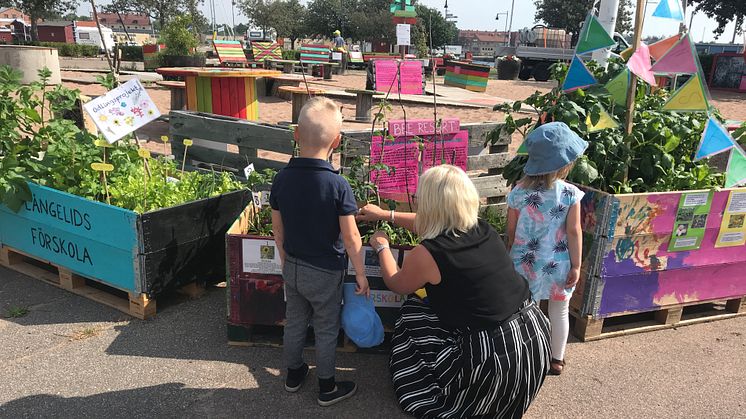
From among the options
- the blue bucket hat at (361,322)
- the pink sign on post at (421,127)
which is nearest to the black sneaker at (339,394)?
the blue bucket hat at (361,322)

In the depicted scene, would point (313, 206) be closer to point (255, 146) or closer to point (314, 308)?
point (314, 308)

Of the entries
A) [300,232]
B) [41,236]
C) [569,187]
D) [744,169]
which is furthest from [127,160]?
[744,169]

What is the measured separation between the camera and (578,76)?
3518 millimetres

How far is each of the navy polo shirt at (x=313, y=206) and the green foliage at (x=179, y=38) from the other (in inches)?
833

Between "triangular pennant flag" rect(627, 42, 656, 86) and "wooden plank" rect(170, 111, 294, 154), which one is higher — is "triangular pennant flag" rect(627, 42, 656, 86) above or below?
above

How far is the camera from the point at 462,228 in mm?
2375

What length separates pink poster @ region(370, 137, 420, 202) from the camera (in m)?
3.98

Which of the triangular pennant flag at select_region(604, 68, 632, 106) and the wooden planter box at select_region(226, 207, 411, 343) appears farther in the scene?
the triangular pennant flag at select_region(604, 68, 632, 106)

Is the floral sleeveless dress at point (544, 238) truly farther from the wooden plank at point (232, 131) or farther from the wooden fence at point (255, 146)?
the wooden plank at point (232, 131)

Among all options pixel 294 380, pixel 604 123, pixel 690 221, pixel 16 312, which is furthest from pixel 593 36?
pixel 16 312

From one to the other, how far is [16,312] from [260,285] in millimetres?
1648

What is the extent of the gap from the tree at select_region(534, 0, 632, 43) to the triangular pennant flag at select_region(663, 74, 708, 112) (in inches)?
2259

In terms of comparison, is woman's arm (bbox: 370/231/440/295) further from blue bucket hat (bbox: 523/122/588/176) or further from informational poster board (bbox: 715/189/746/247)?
informational poster board (bbox: 715/189/746/247)

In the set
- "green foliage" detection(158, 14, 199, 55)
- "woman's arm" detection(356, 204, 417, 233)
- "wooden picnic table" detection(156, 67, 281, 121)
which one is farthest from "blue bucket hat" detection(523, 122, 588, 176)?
"green foliage" detection(158, 14, 199, 55)
